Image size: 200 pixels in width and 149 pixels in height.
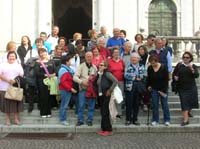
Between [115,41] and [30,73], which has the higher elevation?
[115,41]

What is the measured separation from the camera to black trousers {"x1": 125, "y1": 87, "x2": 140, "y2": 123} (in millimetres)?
12406

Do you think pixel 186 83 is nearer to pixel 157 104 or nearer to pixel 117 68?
pixel 157 104

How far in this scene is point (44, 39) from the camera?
14758mm

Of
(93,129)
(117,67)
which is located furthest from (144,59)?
(93,129)

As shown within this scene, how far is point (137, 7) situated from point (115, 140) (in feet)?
40.9

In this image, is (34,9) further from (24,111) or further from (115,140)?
(115,140)

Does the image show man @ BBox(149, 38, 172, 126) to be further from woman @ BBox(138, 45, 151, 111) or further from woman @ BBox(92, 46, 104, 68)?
woman @ BBox(92, 46, 104, 68)

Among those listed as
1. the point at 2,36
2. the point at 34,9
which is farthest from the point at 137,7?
the point at 2,36

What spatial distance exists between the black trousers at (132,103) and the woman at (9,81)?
2888 mm

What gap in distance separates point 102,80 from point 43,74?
178cm

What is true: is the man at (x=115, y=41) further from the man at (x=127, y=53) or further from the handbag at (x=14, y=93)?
the handbag at (x=14, y=93)

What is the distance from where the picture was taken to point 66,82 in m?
12.4

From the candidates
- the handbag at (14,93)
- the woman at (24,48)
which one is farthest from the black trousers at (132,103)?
the woman at (24,48)

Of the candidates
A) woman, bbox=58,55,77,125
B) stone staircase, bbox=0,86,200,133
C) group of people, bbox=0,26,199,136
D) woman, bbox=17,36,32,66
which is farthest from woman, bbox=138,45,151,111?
woman, bbox=17,36,32,66
